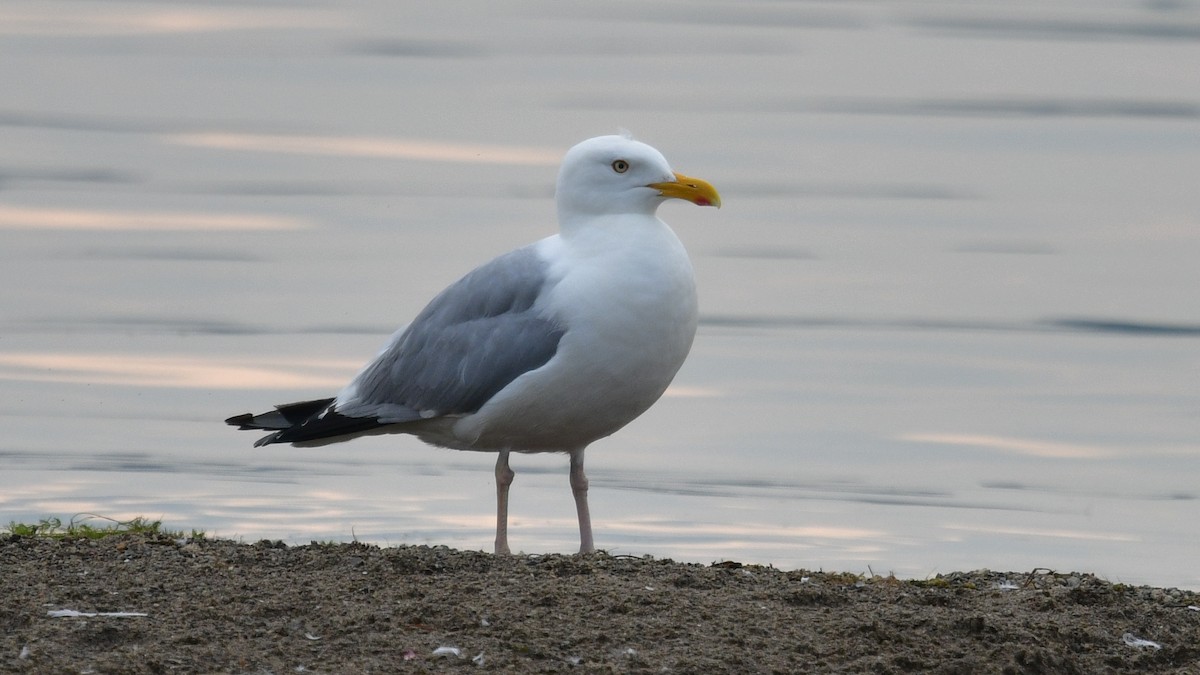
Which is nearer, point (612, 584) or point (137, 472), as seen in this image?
point (612, 584)

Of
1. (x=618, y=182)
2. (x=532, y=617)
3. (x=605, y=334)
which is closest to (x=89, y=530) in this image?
(x=605, y=334)

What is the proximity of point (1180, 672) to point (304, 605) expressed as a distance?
262 cm

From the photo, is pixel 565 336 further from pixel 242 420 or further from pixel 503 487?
pixel 242 420

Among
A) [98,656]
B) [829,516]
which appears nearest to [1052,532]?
[829,516]

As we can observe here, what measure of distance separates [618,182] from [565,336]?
74 cm

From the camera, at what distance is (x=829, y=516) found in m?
11.1

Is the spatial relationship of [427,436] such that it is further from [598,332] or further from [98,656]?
[98,656]

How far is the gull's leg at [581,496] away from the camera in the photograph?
8.13 meters

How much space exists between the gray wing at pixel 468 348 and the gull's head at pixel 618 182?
31cm

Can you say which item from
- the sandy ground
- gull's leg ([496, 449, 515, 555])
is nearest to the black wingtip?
gull's leg ([496, 449, 515, 555])

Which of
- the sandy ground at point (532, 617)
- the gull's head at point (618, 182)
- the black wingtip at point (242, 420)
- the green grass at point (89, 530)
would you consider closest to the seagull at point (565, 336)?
the gull's head at point (618, 182)

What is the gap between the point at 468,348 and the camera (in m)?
8.20

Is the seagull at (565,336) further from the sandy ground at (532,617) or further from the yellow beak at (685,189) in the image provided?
the sandy ground at (532,617)

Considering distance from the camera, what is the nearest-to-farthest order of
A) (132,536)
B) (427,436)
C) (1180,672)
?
(1180,672) < (132,536) < (427,436)
